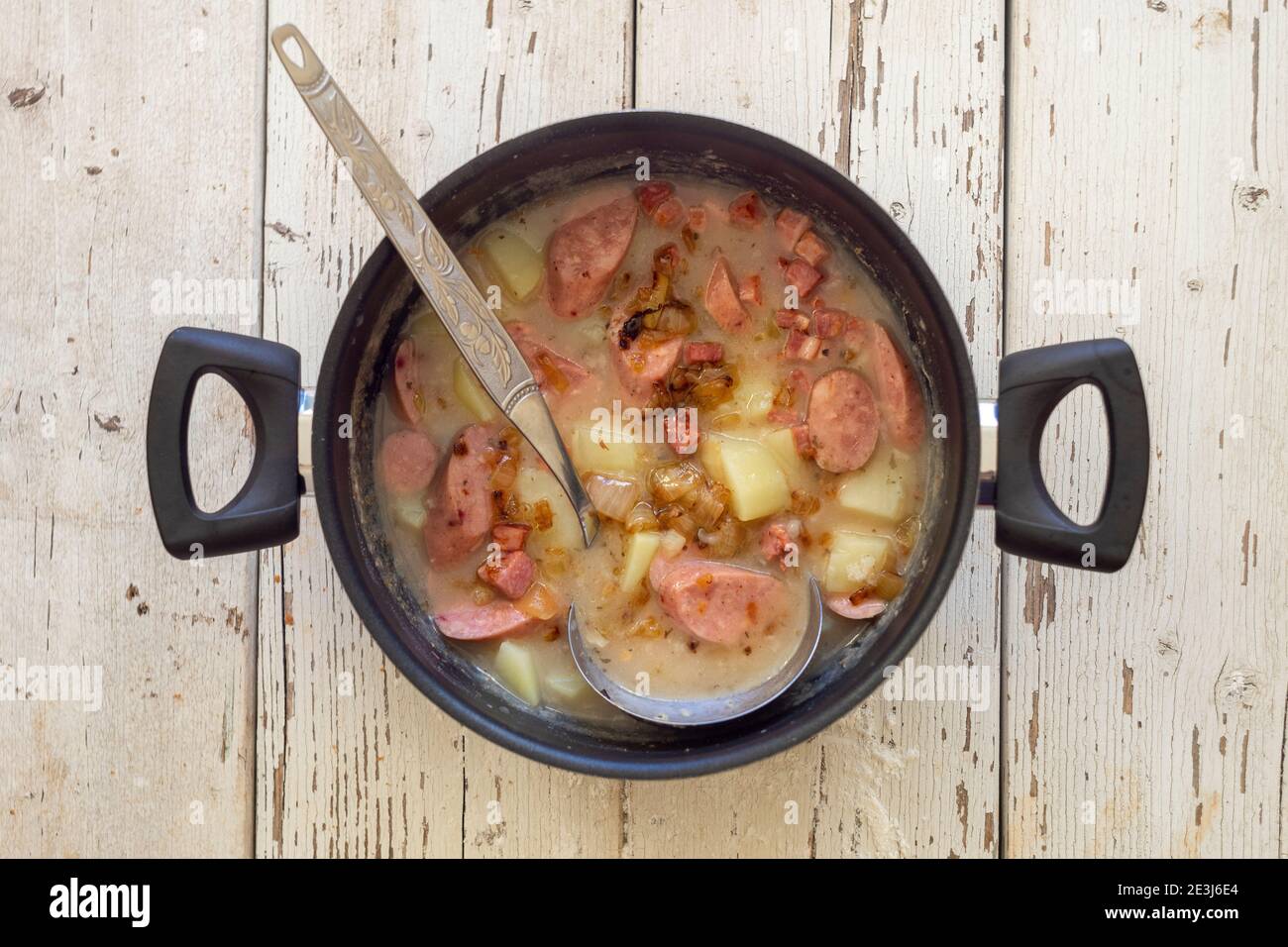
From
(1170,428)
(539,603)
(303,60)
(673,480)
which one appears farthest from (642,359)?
(1170,428)

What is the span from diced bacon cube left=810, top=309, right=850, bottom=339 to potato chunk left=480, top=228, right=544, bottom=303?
44 cm

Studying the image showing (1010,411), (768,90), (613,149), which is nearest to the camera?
(1010,411)

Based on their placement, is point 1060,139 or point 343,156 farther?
point 1060,139

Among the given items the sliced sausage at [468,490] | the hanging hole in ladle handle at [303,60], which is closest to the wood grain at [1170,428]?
the sliced sausage at [468,490]

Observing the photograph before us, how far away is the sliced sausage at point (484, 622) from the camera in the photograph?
1.66 m

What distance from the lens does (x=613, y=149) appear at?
1.61 metres

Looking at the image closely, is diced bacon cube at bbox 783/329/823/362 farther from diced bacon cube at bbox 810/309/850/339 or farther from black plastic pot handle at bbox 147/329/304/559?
black plastic pot handle at bbox 147/329/304/559

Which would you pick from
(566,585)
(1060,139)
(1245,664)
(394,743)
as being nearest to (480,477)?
(566,585)

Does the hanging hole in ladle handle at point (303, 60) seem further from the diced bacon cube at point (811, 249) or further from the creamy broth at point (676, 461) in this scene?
the diced bacon cube at point (811, 249)

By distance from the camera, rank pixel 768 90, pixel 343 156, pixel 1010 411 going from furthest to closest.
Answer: pixel 768 90 → pixel 1010 411 → pixel 343 156

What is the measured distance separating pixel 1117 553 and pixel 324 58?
4.74 feet

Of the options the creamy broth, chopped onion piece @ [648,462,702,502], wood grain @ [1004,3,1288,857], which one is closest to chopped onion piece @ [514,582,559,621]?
the creamy broth

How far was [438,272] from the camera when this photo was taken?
4.69 ft

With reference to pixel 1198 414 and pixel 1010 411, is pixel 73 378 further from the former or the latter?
pixel 1198 414
